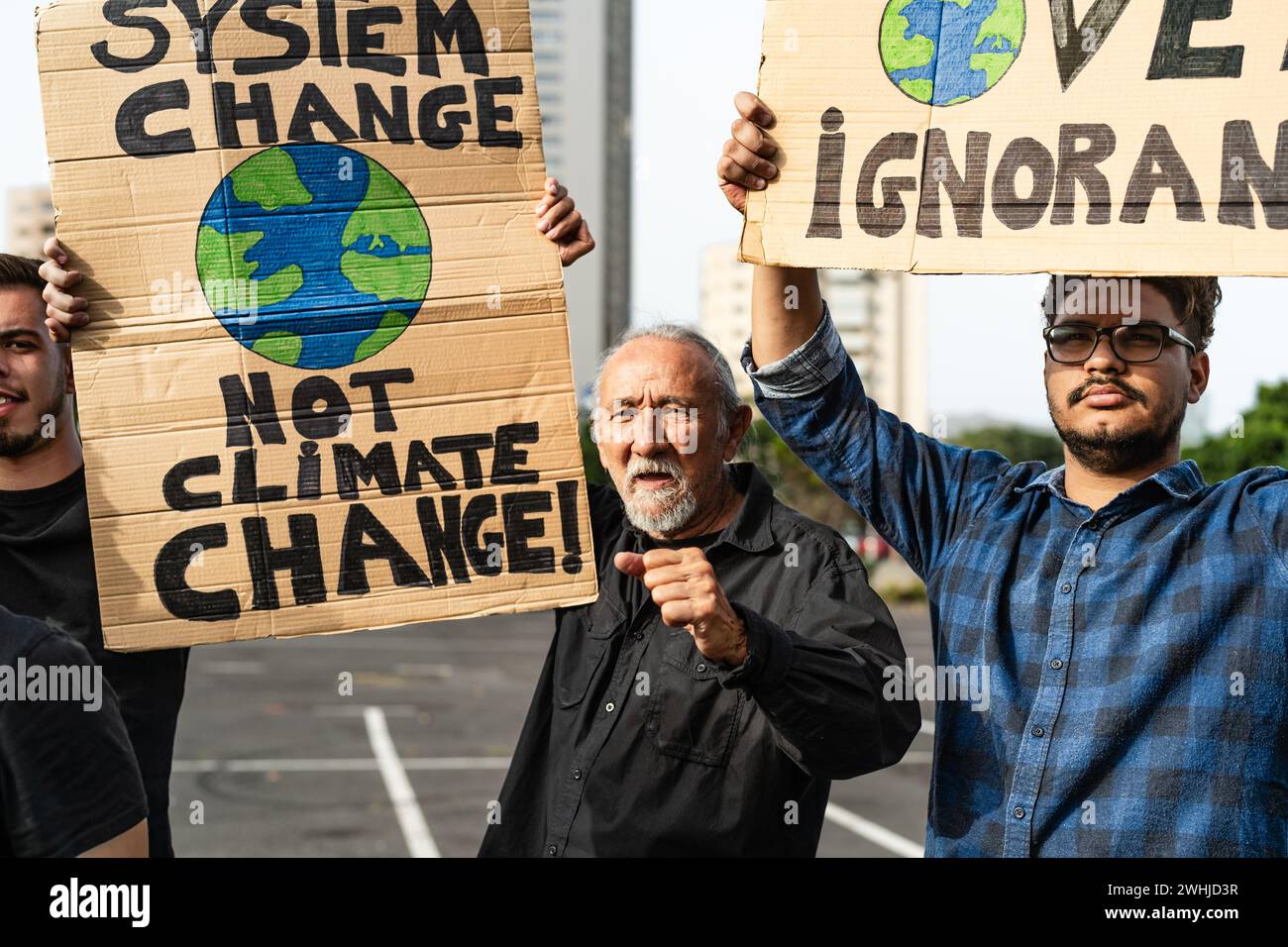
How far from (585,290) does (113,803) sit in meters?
146

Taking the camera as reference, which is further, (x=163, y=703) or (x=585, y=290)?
(x=585, y=290)

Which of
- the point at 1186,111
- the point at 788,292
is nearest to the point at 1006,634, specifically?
the point at 788,292

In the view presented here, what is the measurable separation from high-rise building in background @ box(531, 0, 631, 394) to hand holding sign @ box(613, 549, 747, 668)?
14929 cm

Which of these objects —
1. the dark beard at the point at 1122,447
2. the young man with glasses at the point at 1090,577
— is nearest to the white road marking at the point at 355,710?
the young man with glasses at the point at 1090,577

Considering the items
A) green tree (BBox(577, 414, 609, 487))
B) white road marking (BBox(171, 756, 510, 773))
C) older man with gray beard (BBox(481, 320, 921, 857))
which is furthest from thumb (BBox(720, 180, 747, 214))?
white road marking (BBox(171, 756, 510, 773))

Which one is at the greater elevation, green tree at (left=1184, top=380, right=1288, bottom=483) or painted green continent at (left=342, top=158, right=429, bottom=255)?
painted green continent at (left=342, top=158, right=429, bottom=255)

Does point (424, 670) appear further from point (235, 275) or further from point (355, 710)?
point (235, 275)

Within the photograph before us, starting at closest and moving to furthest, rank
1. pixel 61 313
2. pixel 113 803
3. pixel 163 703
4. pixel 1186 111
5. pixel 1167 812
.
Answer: pixel 113 803 < pixel 1167 812 < pixel 1186 111 < pixel 61 313 < pixel 163 703

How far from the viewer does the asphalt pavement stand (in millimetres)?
9430

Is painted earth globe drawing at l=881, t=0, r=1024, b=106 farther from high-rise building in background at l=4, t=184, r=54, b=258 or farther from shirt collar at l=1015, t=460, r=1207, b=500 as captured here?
high-rise building in background at l=4, t=184, r=54, b=258

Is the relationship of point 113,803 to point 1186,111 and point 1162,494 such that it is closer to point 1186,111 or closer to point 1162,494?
point 1162,494

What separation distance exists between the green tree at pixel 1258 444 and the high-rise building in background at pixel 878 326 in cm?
7689

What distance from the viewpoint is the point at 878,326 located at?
131 m

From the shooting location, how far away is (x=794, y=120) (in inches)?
107
